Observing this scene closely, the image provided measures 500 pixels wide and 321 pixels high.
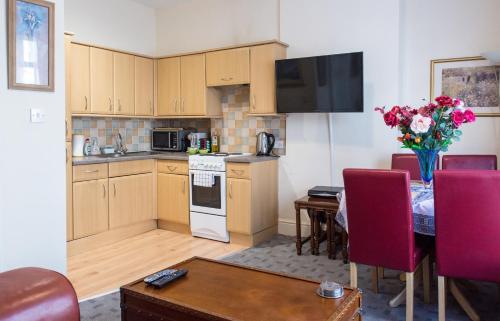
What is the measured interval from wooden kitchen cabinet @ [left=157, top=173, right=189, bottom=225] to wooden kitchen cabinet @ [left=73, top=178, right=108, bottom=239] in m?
0.74

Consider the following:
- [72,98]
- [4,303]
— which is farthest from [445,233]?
[72,98]

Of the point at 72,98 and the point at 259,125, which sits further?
the point at 259,125

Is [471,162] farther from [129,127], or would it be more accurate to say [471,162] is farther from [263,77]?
[129,127]

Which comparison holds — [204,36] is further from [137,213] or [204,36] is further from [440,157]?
[440,157]

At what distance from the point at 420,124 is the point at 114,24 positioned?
398 cm

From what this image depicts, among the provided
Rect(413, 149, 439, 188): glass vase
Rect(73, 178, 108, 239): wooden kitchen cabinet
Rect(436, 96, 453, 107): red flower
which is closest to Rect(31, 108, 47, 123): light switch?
Rect(73, 178, 108, 239): wooden kitchen cabinet

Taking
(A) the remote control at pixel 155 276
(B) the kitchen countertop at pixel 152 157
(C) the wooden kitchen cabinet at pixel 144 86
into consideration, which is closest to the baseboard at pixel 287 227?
(B) the kitchen countertop at pixel 152 157

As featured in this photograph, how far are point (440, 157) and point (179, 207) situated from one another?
9.13 feet

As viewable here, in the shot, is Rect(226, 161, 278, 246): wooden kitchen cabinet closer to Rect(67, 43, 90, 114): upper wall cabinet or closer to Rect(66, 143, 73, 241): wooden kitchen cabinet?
Rect(66, 143, 73, 241): wooden kitchen cabinet

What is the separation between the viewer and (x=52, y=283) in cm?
154

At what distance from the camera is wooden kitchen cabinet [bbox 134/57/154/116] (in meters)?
5.04

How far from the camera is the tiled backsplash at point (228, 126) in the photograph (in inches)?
187

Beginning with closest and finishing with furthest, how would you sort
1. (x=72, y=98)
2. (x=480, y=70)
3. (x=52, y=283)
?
(x=52, y=283)
(x=480, y=70)
(x=72, y=98)

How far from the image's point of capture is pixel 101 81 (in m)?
4.57
